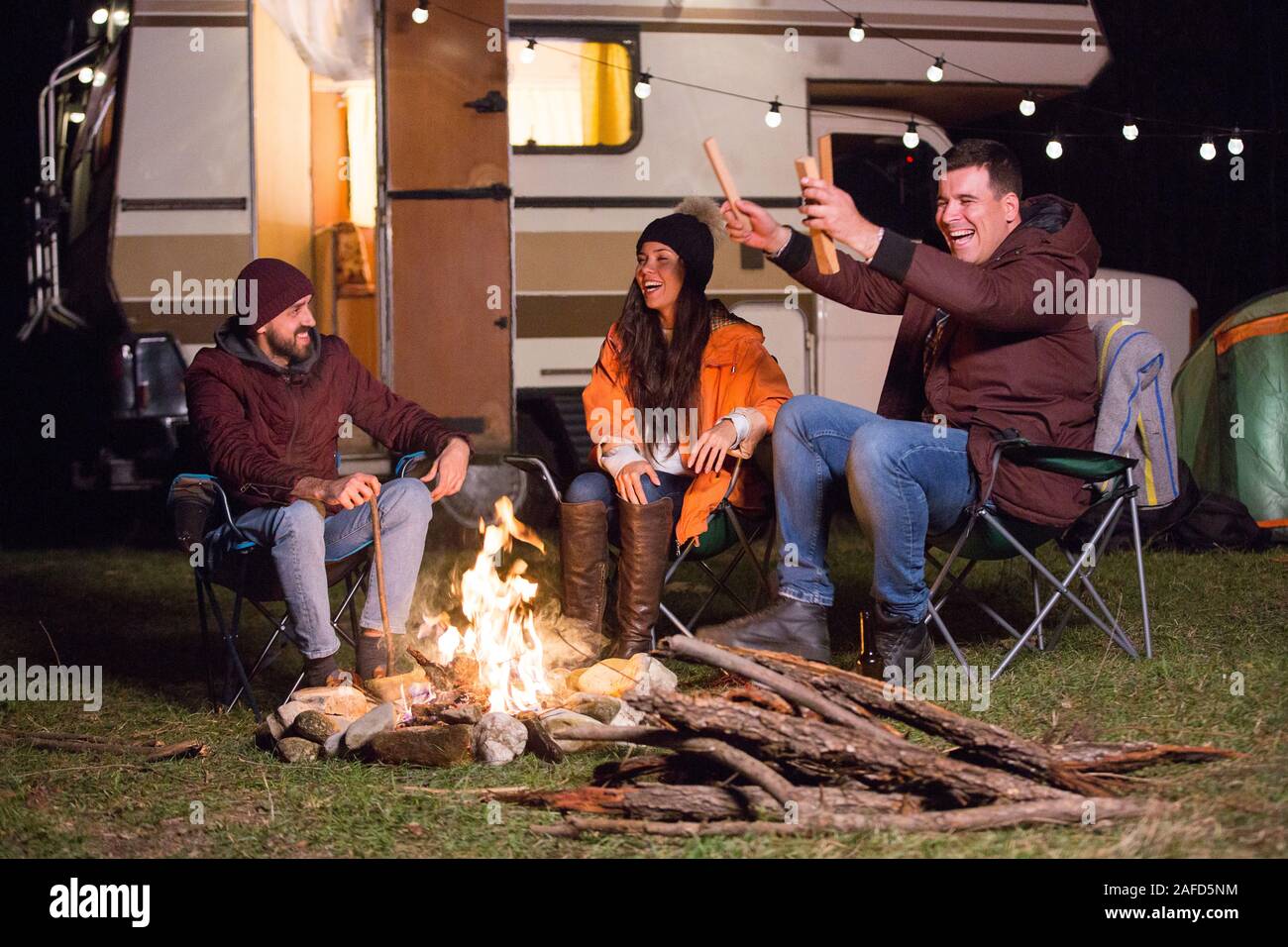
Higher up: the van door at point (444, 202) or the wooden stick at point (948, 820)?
the van door at point (444, 202)

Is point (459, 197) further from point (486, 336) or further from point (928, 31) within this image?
point (928, 31)

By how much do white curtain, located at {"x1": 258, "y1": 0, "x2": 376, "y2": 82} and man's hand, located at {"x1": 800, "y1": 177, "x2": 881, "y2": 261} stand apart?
3635 millimetres

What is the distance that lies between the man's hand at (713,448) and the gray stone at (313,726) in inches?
44.3

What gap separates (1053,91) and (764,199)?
4.95 ft

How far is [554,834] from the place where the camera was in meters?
2.29

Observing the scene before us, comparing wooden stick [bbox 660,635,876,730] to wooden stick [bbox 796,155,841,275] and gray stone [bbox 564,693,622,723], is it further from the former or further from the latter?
wooden stick [bbox 796,155,841,275]

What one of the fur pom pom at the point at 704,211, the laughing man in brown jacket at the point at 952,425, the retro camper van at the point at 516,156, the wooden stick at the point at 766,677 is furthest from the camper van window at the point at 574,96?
the wooden stick at the point at 766,677

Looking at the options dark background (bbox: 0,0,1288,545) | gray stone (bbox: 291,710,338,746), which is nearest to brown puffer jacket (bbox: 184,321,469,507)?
gray stone (bbox: 291,710,338,746)

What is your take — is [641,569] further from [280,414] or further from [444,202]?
[444,202]

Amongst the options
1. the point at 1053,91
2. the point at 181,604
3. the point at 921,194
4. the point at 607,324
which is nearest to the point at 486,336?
the point at 607,324

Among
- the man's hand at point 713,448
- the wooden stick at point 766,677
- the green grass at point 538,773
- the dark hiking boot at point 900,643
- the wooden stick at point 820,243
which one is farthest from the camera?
the man's hand at point 713,448

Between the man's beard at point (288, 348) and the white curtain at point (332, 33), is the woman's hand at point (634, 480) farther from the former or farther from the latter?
the white curtain at point (332, 33)

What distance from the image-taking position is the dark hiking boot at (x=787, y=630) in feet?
10.4

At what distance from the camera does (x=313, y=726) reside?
2975 mm
